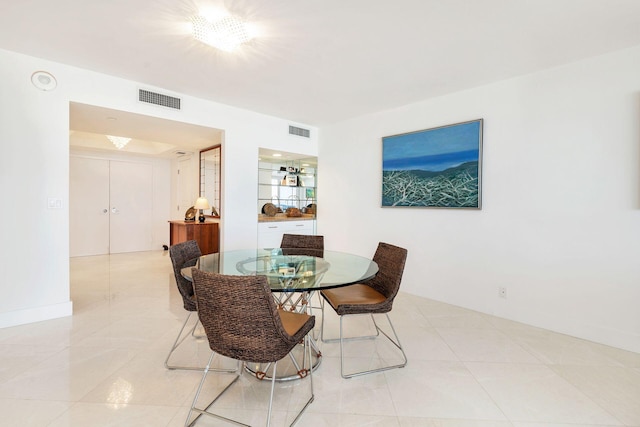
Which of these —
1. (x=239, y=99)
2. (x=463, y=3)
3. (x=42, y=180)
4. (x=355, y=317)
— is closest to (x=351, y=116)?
(x=239, y=99)

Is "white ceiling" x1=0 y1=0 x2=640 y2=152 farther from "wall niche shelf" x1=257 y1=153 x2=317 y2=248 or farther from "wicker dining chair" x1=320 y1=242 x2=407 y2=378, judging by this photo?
"wall niche shelf" x1=257 y1=153 x2=317 y2=248

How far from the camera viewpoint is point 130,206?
656cm

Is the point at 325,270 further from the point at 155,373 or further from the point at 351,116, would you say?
the point at 351,116

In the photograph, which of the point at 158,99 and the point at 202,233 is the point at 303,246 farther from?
the point at 202,233

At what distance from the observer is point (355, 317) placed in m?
3.04

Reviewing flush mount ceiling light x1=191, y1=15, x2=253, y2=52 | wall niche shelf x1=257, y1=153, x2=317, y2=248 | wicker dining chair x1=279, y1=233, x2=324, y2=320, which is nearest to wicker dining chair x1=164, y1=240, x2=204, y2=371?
wicker dining chair x1=279, y1=233, x2=324, y2=320

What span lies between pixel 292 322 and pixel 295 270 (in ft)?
1.46

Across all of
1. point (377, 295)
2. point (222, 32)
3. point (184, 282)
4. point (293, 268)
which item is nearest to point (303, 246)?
point (293, 268)

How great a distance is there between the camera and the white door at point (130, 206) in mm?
6363

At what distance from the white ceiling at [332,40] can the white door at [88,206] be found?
4.01 m

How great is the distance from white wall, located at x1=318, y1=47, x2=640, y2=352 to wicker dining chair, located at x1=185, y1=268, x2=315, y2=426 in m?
2.54

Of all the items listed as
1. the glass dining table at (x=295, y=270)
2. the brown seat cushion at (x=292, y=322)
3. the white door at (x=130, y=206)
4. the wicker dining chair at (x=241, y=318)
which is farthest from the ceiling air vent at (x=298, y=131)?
the white door at (x=130, y=206)

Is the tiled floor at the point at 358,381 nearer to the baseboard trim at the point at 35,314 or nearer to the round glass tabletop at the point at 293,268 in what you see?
the baseboard trim at the point at 35,314

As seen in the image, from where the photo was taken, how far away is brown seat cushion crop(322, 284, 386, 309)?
7.05 feet
